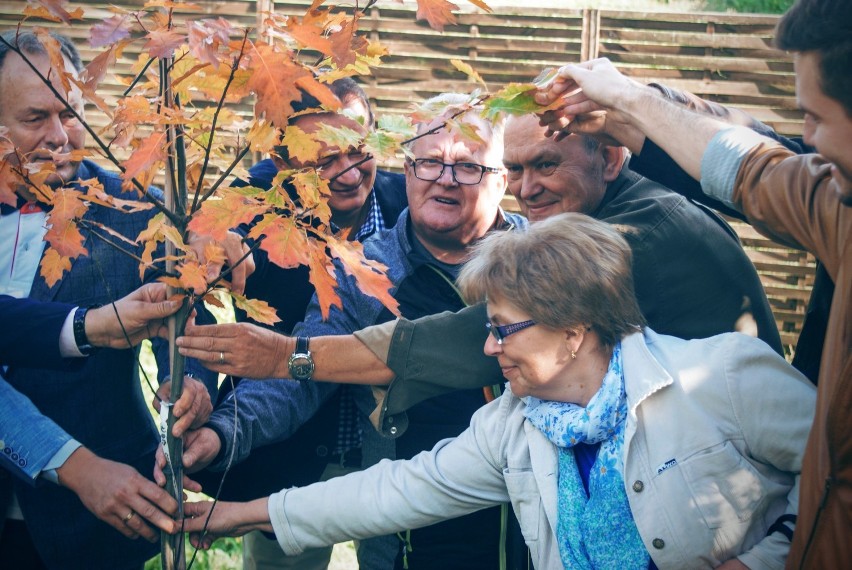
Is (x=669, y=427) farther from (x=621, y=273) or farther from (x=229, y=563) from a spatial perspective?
(x=229, y=563)

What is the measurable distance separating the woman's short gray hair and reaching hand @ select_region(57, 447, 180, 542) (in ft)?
3.73

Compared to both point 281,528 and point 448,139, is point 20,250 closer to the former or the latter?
point 281,528

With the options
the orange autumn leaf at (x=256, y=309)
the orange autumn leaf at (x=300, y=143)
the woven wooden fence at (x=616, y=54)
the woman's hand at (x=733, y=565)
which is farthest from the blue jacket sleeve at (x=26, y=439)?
the woven wooden fence at (x=616, y=54)

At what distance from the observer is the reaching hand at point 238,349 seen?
8.04ft

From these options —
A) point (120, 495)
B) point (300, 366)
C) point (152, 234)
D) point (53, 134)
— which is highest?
point (53, 134)

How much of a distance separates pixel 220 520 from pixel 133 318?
66 centimetres

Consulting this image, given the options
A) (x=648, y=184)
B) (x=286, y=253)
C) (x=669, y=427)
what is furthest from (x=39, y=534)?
(x=648, y=184)

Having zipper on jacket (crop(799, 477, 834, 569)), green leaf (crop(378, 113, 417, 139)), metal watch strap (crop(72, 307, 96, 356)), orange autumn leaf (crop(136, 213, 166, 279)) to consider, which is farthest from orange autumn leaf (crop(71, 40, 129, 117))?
zipper on jacket (crop(799, 477, 834, 569))

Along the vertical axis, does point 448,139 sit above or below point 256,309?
above

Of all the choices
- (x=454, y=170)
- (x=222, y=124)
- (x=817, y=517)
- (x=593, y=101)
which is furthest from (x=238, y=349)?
(x=817, y=517)

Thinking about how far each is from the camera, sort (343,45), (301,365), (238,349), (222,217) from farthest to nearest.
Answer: (301,365) → (238,349) → (222,217) → (343,45)

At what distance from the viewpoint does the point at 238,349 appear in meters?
2.52

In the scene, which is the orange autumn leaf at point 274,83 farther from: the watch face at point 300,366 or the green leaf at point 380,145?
the watch face at point 300,366

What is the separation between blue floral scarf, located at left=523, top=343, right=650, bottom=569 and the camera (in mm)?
2232
